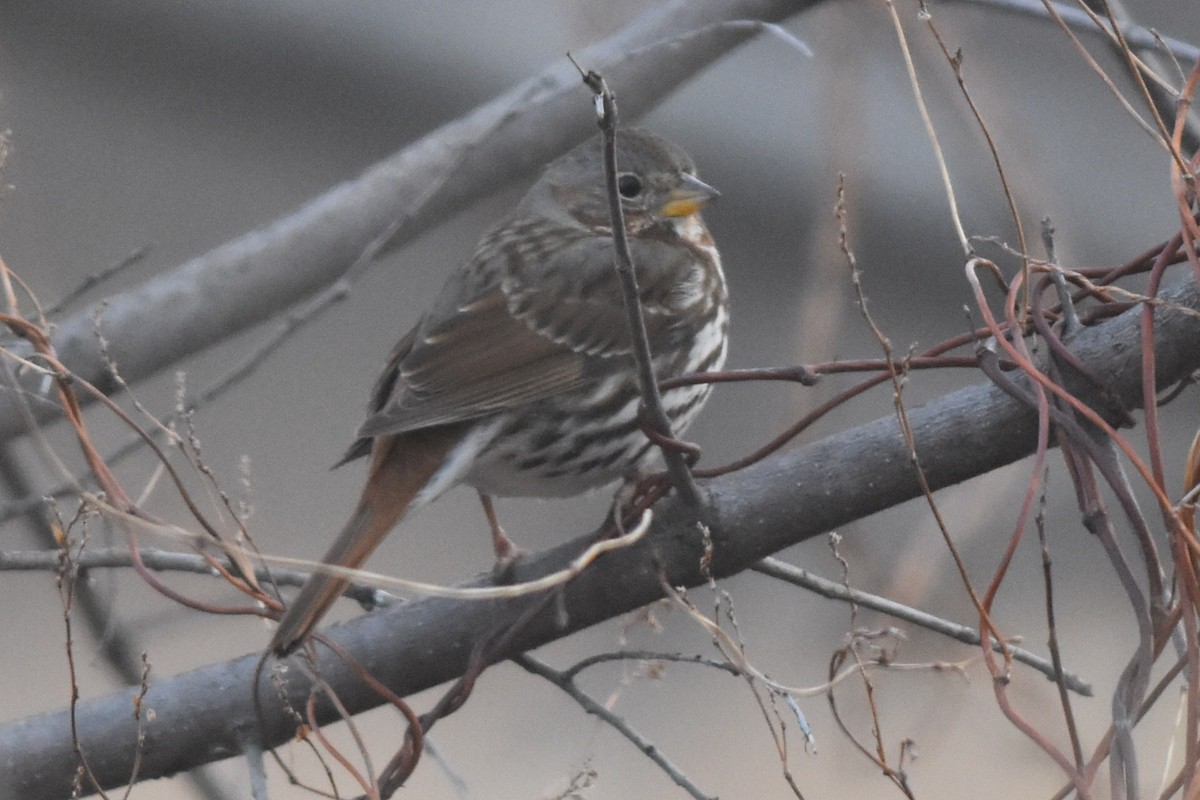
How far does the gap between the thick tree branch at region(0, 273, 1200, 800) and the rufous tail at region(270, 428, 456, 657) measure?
131 mm

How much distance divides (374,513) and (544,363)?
0.53 m

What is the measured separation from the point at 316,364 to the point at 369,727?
4.68 feet

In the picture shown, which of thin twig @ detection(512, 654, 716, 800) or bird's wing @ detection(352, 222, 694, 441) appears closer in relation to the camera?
thin twig @ detection(512, 654, 716, 800)

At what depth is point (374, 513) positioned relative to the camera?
2438 mm

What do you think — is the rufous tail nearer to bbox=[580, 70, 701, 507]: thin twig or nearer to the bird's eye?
bbox=[580, 70, 701, 507]: thin twig

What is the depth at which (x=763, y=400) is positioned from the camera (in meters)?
5.90

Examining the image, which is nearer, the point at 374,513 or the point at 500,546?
the point at 374,513

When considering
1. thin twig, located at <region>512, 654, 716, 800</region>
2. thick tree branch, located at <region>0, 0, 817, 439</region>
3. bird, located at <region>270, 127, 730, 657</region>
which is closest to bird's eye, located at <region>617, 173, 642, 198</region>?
bird, located at <region>270, 127, 730, 657</region>

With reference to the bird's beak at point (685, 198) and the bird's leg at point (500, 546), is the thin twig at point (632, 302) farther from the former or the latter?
the bird's beak at point (685, 198)

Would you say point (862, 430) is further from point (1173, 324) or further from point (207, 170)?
point (207, 170)

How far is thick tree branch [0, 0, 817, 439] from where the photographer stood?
286 cm

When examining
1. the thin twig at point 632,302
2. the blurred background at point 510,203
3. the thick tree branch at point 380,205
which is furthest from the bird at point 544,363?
the blurred background at point 510,203

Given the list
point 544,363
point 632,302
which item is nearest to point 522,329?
point 544,363

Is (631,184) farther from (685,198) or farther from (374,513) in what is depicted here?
(374,513)
